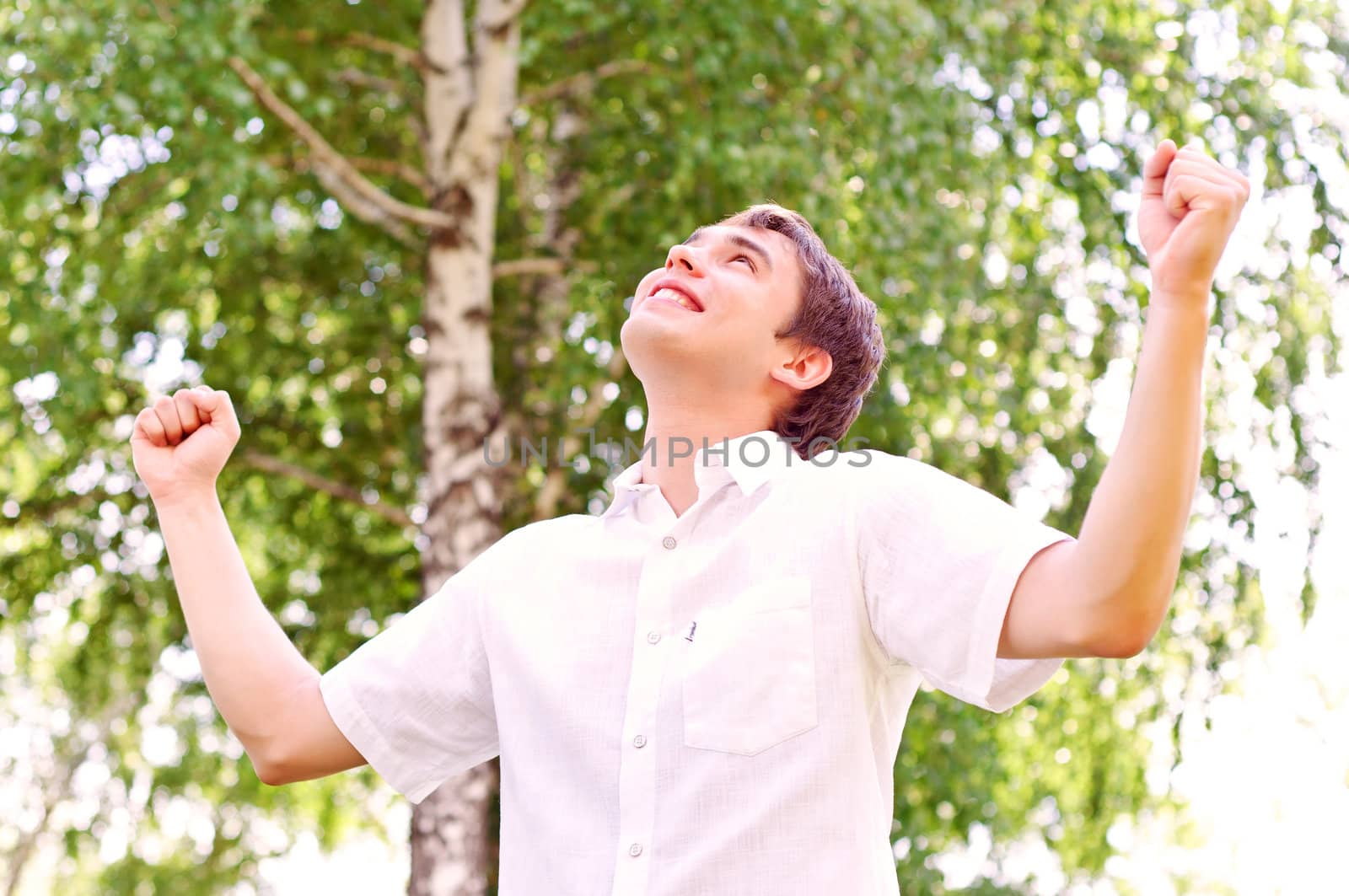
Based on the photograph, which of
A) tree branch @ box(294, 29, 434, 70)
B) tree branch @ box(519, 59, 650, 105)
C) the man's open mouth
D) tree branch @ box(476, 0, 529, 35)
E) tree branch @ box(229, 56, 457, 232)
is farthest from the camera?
tree branch @ box(519, 59, 650, 105)

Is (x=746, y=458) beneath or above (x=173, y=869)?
above

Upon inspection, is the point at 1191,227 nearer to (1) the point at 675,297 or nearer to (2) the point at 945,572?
(2) the point at 945,572

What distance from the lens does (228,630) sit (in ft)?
5.45

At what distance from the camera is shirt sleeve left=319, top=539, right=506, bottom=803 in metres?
1.69

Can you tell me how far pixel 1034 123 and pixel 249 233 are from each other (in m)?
3.44

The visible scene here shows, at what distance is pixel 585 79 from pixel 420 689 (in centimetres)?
468

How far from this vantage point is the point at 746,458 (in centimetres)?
165

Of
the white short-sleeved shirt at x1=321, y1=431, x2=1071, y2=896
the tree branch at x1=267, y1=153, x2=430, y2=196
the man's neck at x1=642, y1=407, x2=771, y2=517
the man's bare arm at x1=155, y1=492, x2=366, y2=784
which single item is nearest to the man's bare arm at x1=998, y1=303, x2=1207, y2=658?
the white short-sleeved shirt at x1=321, y1=431, x2=1071, y2=896

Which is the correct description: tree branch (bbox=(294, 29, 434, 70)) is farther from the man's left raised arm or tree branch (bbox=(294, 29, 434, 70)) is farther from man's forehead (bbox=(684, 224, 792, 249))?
the man's left raised arm

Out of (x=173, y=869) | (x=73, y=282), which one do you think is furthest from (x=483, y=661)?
(x=173, y=869)

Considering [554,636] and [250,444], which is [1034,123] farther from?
[554,636]

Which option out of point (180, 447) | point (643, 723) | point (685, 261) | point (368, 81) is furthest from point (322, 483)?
point (643, 723)

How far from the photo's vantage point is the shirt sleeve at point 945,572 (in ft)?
4.29

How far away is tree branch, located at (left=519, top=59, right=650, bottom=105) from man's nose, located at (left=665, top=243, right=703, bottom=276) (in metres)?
4.09
